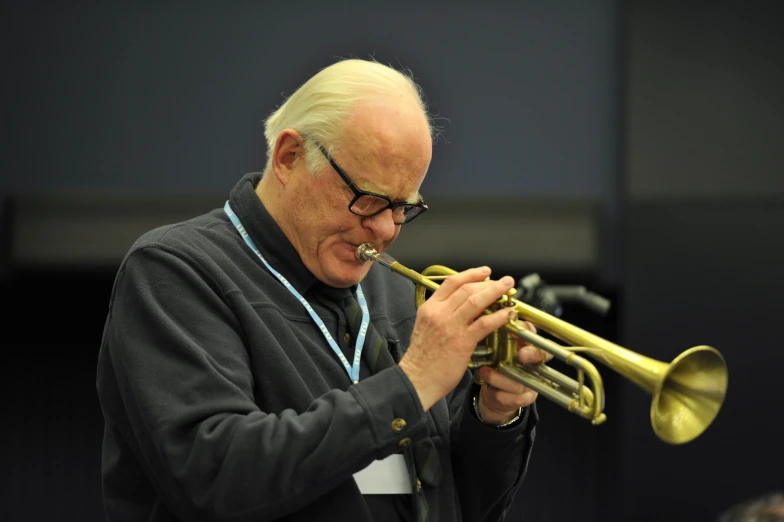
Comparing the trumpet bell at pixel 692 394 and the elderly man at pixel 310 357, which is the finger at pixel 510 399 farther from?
the trumpet bell at pixel 692 394

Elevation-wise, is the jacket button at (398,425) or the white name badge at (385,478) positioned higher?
the jacket button at (398,425)

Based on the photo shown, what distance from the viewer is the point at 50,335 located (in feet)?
12.5

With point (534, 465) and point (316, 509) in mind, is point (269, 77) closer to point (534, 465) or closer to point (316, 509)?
point (534, 465)

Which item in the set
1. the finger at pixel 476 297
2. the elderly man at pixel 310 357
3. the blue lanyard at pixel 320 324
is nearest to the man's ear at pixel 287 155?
the elderly man at pixel 310 357

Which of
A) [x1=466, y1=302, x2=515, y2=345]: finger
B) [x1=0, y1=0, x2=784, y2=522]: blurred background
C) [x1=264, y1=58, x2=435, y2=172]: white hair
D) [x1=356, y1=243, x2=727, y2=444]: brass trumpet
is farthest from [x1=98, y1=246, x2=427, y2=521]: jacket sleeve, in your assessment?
[x1=0, y1=0, x2=784, y2=522]: blurred background

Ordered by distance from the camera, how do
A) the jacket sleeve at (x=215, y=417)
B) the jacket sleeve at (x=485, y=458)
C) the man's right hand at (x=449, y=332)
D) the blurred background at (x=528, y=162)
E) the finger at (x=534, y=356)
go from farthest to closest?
the blurred background at (x=528, y=162) → the jacket sleeve at (x=485, y=458) → the finger at (x=534, y=356) → the man's right hand at (x=449, y=332) → the jacket sleeve at (x=215, y=417)

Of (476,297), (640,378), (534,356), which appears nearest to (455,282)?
(476,297)

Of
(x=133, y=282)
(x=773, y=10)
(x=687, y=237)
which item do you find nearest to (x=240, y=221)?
(x=133, y=282)

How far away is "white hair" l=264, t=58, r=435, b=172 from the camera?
1826mm

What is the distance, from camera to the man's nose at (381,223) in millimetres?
1856

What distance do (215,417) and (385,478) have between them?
0.39m

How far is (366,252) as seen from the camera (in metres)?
1.88

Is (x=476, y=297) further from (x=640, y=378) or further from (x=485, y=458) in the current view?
(x=485, y=458)

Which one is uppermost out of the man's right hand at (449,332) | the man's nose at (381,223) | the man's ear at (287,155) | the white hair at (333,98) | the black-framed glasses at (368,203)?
the white hair at (333,98)
